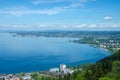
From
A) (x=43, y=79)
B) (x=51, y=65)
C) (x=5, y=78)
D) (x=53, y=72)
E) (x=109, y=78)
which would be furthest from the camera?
(x=51, y=65)

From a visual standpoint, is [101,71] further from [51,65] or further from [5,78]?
[51,65]

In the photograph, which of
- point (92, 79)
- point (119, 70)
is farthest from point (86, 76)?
point (119, 70)

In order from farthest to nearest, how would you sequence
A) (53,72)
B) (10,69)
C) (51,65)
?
(51,65), (10,69), (53,72)

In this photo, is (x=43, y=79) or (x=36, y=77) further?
(x=36, y=77)

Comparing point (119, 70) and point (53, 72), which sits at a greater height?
point (119, 70)

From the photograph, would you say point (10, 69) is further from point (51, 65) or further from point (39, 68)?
point (51, 65)

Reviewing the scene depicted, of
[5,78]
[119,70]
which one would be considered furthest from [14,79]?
[119,70]

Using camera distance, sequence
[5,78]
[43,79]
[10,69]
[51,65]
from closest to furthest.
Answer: [43,79] < [5,78] < [10,69] < [51,65]

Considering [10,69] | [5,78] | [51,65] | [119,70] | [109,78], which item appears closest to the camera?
[109,78]

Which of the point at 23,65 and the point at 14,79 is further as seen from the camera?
the point at 23,65
